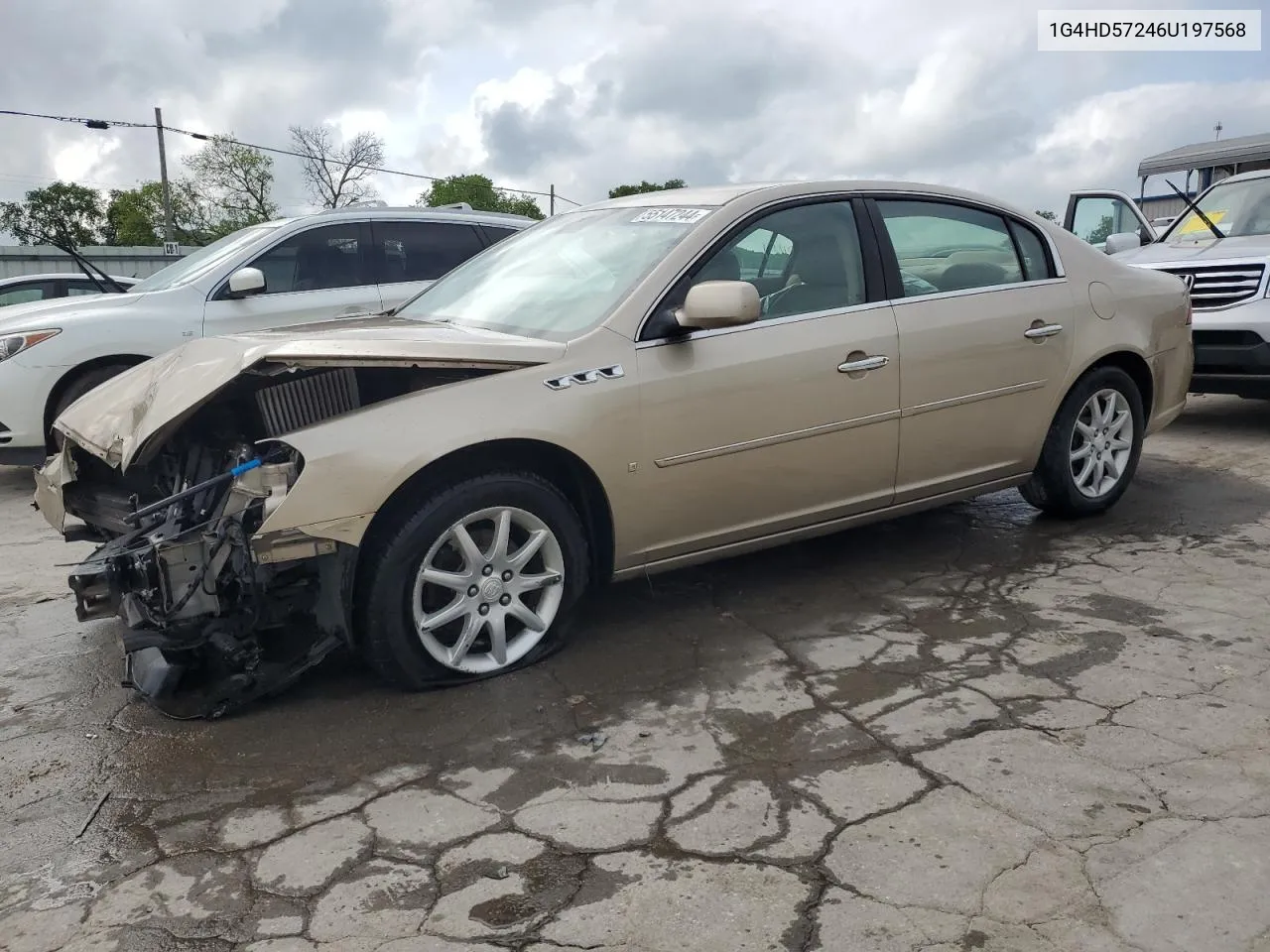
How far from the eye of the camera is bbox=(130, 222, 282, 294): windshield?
728 centimetres

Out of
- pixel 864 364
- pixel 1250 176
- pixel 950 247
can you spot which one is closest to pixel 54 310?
pixel 864 364

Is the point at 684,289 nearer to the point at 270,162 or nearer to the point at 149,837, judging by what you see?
the point at 149,837

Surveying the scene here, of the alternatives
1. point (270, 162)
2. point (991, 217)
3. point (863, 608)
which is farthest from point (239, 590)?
point (270, 162)

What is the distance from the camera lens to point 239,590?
10.5 feet

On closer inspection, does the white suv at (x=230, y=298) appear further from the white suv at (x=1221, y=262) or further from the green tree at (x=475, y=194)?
the green tree at (x=475, y=194)

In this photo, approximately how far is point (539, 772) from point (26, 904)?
125cm

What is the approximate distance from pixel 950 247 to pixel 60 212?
3004 inches

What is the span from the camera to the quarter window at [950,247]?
174 inches

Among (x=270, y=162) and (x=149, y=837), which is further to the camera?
(x=270, y=162)

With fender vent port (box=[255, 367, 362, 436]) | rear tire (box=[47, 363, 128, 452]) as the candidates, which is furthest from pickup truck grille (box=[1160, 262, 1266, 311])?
rear tire (box=[47, 363, 128, 452])

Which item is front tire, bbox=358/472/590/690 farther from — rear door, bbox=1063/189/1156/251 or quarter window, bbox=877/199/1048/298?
rear door, bbox=1063/189/1156/251

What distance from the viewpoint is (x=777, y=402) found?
391 centimetres

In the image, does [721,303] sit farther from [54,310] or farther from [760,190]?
[54,310]

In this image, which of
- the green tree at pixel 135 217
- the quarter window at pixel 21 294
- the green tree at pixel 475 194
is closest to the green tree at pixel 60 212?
the green tree at pixel 135 217
